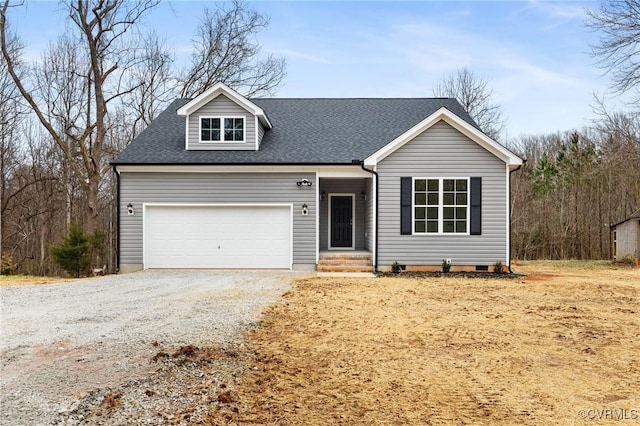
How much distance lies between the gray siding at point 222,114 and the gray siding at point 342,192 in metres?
2.89

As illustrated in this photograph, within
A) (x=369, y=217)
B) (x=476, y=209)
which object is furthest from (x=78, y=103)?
(x=476, y=209)

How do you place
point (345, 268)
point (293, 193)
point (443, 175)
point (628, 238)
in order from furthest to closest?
1. point (628, 238)
2. point (293, 193)
3. point (345, 268)
4. point (443, 175)

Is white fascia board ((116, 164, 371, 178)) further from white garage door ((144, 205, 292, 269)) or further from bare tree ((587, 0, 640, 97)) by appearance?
bare tree ((587, 0, 640, 97))

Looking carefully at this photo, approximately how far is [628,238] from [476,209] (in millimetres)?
8580

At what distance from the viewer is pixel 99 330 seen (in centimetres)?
654

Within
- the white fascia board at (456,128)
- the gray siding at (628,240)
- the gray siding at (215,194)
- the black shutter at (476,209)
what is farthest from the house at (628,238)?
the gray siding at (215,194)

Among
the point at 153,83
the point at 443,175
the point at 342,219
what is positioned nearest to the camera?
the point at 443,175

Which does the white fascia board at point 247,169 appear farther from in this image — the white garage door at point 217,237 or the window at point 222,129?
the window at point 222,129

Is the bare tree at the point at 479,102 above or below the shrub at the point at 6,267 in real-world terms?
above

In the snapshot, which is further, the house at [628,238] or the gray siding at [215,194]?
the house at [628,238]

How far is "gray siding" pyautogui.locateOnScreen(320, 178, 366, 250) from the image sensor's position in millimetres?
16781

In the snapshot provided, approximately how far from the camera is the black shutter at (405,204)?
1442 cm

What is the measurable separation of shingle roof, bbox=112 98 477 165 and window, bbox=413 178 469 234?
2.21 metres

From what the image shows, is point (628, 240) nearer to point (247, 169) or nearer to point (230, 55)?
point (247, 169)
